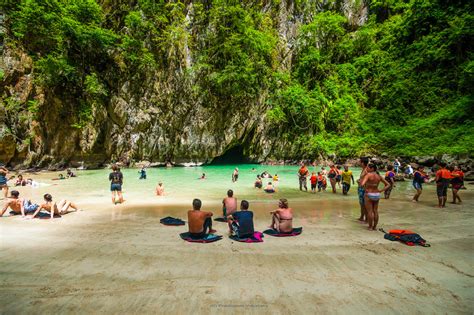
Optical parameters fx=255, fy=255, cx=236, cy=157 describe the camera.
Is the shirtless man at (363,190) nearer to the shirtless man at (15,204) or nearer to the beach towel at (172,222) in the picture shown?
the beach towel at (172,222)

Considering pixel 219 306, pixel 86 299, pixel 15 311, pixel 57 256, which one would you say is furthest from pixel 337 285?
pixel 57 256

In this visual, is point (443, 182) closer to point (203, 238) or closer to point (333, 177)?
point (333, 177)

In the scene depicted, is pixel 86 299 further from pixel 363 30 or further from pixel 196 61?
pixel 363 30

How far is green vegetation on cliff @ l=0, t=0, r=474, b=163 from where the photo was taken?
28.1 meters

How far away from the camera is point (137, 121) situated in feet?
108

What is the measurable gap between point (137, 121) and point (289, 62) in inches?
957

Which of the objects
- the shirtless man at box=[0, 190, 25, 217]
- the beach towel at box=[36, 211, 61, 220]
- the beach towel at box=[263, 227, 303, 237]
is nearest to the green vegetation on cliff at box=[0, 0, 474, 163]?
the shirtless man at box=[0, 190, 25, 217]

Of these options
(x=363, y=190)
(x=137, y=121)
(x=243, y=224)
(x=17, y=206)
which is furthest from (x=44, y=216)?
(x=137, y=121)

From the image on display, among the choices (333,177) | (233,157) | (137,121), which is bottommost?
(333,177)

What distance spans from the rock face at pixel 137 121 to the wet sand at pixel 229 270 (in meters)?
25.3

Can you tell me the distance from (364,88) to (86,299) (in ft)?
139

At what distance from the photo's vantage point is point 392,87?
3541cm

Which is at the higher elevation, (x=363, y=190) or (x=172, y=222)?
(x=363, y=190)

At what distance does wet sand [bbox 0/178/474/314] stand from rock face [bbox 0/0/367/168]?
82.9 feet
